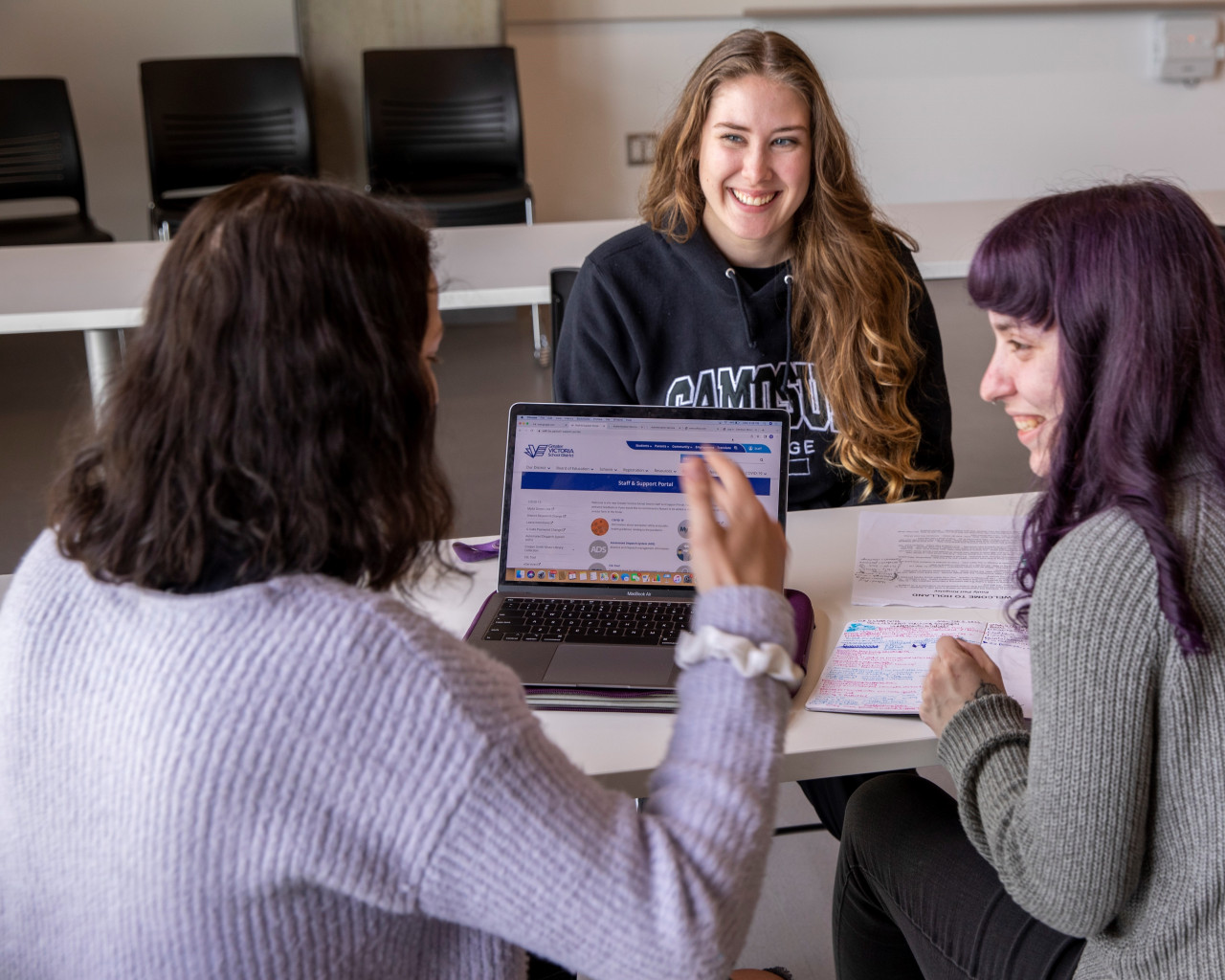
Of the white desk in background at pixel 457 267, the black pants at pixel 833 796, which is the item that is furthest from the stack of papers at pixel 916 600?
the white desk in background at pixel 457 267

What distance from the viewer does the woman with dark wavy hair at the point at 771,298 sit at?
1.79 m

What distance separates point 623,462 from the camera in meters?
1.35

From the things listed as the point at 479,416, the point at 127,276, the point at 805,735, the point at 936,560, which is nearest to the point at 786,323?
the point at 936,560

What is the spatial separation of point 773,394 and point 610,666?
75cm

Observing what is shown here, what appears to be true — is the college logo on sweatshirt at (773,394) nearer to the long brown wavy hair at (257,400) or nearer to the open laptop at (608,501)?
the open laptop at (608,501)

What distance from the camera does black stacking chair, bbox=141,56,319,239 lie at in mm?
4016

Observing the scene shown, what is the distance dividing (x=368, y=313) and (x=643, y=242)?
119 centimetres

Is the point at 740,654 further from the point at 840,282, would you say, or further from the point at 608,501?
the point at 840,282

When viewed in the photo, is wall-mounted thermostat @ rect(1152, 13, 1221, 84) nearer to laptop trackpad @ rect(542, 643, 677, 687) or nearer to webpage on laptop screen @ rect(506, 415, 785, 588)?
webpage on laptop screen @ rect(506, 415, 785, 588)

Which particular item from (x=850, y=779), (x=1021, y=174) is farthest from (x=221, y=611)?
(x=1021, y=174)

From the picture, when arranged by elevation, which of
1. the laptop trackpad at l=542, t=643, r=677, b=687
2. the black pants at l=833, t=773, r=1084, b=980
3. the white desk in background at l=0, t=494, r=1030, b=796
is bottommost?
the black pants at l=833, t=773, r=1084, b=980

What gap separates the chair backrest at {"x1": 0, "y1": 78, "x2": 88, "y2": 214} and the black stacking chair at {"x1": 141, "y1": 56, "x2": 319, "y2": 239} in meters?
0.27

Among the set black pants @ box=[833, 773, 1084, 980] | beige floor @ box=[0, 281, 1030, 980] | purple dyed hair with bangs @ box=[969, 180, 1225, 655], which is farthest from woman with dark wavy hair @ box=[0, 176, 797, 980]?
beige floor @ box=[0, 281, 1030, 980]

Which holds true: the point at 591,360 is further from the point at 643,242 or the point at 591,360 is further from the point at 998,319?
the point at 998,319
